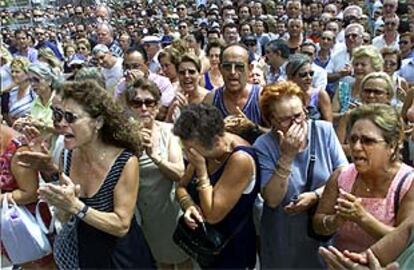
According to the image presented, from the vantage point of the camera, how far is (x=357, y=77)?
5.12 metres

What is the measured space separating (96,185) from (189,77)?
2.06 m

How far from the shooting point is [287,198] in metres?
3.20

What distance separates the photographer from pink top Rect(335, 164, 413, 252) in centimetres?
275

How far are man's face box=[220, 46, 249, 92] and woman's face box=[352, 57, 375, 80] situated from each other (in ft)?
3.28

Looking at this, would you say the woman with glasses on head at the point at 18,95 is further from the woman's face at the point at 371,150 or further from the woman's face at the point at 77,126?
the woman's face at the point at 371,150

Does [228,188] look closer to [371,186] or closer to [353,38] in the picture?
[371,186]

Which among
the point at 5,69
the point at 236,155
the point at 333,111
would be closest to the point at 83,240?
the point at 236,155

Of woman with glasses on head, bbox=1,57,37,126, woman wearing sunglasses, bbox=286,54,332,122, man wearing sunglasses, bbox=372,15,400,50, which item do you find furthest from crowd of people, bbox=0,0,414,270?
man wearing sunglasses, bbox=372,15,400,50

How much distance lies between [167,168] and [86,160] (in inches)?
23.5

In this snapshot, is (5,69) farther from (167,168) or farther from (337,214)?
(337,214)

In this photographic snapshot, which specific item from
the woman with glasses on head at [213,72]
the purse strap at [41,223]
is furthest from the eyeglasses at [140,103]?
the woman with glasses on head at [213,72]

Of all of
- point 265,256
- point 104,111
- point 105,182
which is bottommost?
point 265,256

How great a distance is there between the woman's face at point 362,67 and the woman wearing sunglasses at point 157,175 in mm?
1885

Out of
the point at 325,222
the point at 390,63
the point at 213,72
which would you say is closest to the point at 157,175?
the point at 325,222
